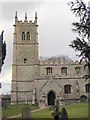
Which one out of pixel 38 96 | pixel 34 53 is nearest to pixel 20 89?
pixel 38 96

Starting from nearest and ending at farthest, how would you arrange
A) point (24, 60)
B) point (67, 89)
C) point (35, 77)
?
point (67, 89), point (35, 77), point (24, 60)

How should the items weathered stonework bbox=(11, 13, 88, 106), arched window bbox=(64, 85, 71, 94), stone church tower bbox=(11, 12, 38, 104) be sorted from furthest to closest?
1. stone church tower bbox=(11, 12, 38, 104)
2. arched window bbox=(64, 85, 71, 94)
3. weathered stonework bbox=(11, 13, 88, 106)

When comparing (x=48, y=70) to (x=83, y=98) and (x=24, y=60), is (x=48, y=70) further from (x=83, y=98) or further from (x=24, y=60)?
(x=83, y=98)

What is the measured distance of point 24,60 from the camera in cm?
4462

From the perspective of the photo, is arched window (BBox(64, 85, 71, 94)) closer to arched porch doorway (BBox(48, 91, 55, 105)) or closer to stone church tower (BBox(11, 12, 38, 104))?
arched porch doorway (BBox(48, 91, 55, 105))

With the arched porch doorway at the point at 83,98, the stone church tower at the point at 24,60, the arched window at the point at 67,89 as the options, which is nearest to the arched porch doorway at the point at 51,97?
the arched window at the point at 67,89

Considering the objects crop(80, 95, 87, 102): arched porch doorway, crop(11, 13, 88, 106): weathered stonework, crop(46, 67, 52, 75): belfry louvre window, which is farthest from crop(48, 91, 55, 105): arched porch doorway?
crop(46, 67, 52, 75): belfry louvre window

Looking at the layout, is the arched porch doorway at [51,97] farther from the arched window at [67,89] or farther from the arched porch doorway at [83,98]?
the arched porch doorway at [83,98]

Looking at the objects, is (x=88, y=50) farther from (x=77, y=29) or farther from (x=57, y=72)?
(x=57, y=72)

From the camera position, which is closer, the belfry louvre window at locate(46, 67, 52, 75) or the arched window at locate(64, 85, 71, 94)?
the arched window at locate(64, 85, 71, 94)

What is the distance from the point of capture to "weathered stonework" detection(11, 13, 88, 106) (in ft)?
121

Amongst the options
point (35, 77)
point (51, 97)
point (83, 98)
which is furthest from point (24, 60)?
Answer: point (83, 98)

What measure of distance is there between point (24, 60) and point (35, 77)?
7031 millimetres

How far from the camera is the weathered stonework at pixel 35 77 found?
36.9 metres
